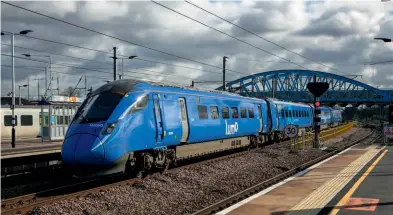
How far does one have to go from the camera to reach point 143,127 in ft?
43.0

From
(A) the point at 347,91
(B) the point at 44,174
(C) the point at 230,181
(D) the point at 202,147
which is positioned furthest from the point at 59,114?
(A) the point at 347,91

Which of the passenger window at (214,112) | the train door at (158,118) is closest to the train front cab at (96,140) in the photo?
the train door at (158,118)

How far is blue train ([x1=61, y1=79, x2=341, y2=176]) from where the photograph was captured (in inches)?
462

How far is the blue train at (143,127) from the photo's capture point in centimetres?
1173

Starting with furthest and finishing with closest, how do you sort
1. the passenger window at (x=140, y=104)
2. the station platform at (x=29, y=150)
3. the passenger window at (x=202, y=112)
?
the passenger window at (x=202, y=112) < the station platform at (x=29, y=150) < the passenger window at (x=140, y=104)

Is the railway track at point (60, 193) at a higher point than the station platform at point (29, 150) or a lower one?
A: lower

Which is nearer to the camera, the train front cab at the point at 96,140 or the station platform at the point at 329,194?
the station platform at the point at 329,194

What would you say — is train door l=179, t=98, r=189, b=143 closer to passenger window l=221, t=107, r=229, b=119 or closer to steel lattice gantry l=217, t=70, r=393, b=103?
passenger window l=221, t=107, r=229, b=119

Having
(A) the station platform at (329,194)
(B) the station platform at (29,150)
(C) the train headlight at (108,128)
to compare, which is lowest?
(A) the station platform at (329,194)

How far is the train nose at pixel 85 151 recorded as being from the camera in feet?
37.6

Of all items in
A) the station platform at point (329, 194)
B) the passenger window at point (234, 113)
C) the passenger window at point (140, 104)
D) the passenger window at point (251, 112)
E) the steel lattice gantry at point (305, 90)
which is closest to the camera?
the station platform at point (329, 194)

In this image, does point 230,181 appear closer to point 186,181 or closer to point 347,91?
point 186,181

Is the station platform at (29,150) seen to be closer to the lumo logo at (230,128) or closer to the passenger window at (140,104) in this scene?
the passenger window at (140,104)

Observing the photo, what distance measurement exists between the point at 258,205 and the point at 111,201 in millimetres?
3498
